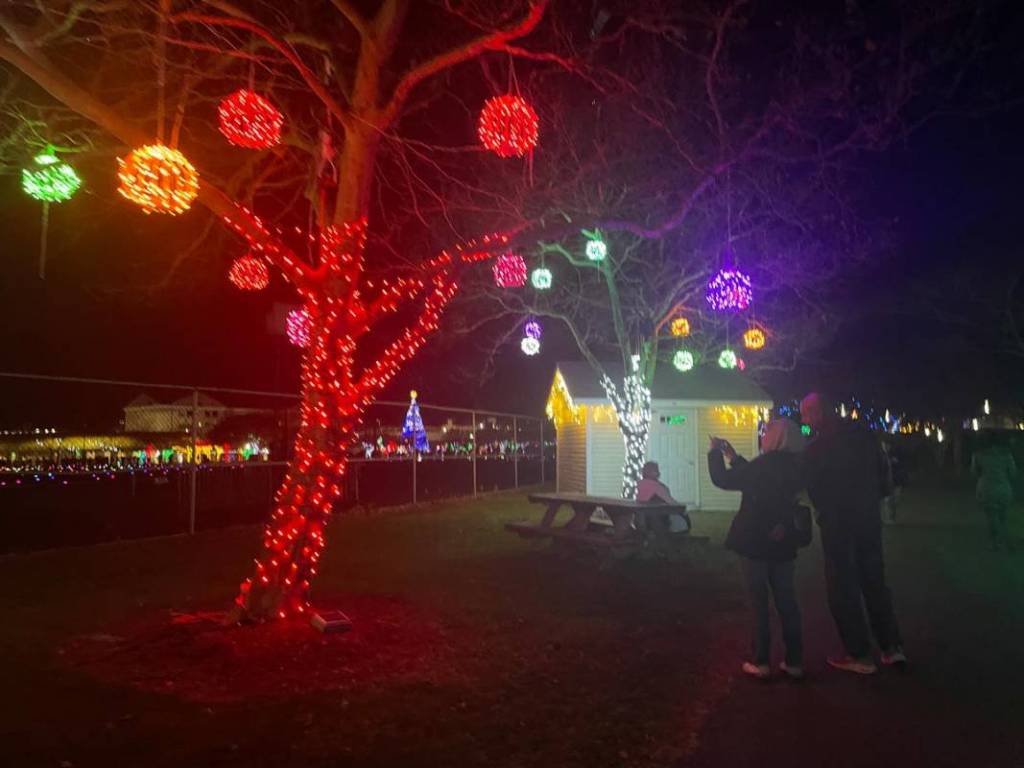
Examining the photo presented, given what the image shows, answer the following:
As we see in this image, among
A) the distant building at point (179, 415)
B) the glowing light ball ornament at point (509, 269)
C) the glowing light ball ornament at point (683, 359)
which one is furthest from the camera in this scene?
the glowing light ball ornament at point (683, 359)

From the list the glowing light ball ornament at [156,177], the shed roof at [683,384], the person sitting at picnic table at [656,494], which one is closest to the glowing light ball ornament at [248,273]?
the glowing light ball ornament at [156,177]

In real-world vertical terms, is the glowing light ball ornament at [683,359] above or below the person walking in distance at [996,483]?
above

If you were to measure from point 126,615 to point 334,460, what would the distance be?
98.2 inches

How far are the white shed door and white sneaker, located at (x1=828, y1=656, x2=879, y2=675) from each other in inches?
528

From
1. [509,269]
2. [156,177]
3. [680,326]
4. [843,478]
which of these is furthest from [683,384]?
[156,177]

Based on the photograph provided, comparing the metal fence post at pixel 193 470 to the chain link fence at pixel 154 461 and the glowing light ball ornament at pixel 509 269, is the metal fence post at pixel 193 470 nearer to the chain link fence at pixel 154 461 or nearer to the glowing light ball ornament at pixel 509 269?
the chain link fence at pixel 154 461

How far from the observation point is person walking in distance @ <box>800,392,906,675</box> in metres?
6.05

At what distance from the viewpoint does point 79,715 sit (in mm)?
5020

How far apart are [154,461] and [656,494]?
8.47 metres

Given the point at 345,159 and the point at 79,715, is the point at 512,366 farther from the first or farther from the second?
the point at 79,715

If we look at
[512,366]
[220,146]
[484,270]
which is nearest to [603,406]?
[484,270]

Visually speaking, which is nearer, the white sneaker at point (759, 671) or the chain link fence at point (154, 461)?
the white sneaker at point (759, 671)

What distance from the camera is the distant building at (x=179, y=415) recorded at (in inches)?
560

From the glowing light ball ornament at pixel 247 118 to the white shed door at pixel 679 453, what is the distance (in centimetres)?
1428
